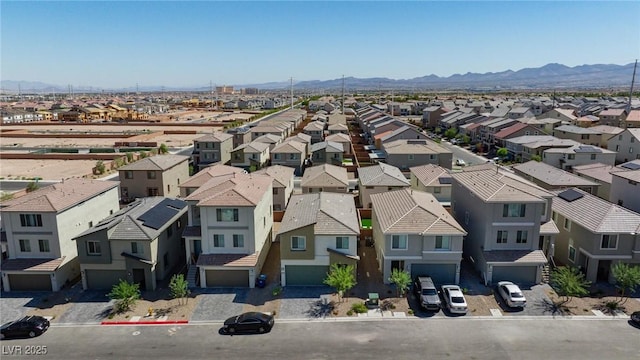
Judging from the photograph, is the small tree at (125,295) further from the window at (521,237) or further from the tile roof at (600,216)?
the tile roof at (600,216)

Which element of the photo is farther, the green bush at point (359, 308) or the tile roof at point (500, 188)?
the tile roof at point (500, 188)

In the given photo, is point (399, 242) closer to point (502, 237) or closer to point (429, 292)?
point (429, 292)

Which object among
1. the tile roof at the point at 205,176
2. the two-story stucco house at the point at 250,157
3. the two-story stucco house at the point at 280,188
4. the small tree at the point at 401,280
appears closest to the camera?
the small tree at the point at 401,280

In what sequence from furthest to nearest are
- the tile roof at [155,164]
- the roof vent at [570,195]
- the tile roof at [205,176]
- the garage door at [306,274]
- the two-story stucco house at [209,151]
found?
the two-story stucco house at [209,151]
the tile roof at [155,164]
the tile roof at [205,176]
the roof vent at [570,195]
the garage door at [306,274]

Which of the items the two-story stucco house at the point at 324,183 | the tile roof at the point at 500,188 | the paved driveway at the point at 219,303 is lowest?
the paved driveway at the point at 219,303

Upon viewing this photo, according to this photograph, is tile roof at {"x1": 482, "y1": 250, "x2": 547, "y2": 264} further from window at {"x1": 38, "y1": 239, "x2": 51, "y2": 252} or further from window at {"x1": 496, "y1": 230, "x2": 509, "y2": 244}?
window at {"x1": 38, "y1": 239, "x2": 51, "y2": 252}

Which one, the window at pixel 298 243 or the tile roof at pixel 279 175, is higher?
the tile roof at pixel 279 175

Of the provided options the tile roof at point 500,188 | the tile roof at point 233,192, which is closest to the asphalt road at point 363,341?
the tile roof at point 500,188

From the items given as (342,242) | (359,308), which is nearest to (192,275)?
(342,242)

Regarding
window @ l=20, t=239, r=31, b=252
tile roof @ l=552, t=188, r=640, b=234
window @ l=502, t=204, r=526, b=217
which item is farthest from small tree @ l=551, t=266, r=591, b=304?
window @ l=20, t=239, r=31, b=252
